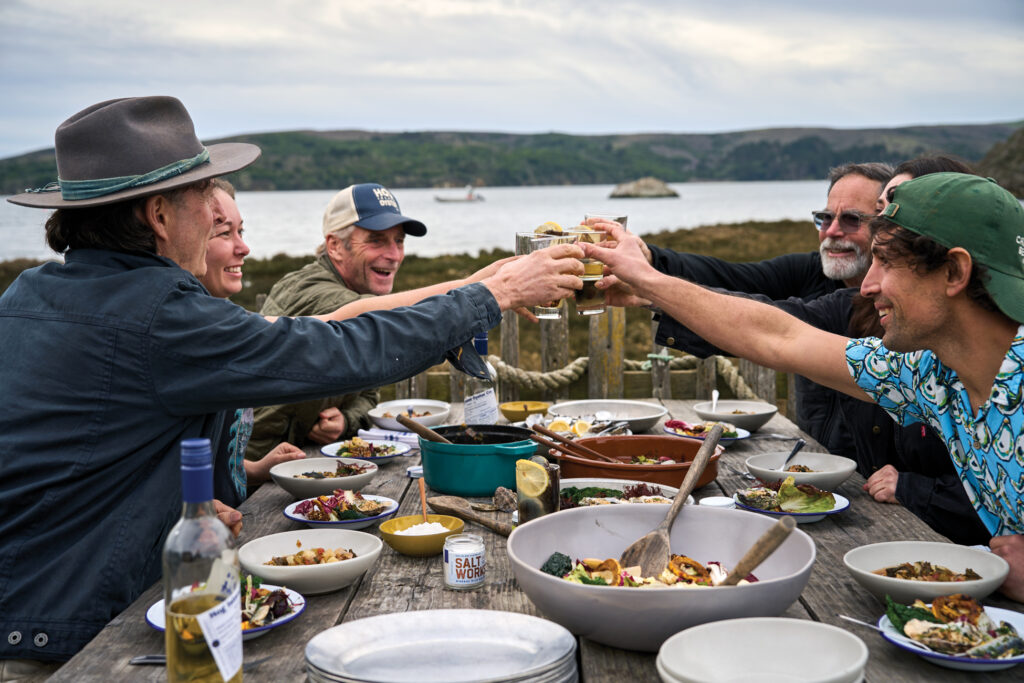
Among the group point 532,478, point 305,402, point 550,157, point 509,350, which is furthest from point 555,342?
point 550,157

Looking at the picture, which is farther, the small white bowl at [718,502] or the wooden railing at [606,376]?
the wooden railing at [606,376]

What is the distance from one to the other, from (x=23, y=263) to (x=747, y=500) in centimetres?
2739

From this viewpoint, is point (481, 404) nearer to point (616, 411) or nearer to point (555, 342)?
point (616, 411)

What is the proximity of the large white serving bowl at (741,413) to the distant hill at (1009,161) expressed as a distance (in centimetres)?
7049

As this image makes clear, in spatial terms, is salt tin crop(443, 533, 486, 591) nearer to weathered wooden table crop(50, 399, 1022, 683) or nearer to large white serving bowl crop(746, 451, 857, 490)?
weathered wooden table crop(50, 399, 1022, 683)

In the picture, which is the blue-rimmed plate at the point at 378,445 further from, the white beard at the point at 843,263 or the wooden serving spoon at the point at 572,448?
the white beard at the point at 843,263

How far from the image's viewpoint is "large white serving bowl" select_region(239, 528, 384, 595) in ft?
5.98

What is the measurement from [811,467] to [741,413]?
980 mm

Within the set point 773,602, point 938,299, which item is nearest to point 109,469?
point 773,602

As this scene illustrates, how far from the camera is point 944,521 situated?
288cm

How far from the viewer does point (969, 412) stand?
2268 mm

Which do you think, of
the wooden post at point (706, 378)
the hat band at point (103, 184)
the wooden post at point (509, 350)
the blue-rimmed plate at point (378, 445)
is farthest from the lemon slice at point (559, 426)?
the wooden post at point (706, 378)

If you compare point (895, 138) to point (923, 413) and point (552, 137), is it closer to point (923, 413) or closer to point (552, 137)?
point (552, 137)

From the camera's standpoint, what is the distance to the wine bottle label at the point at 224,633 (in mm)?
1229
